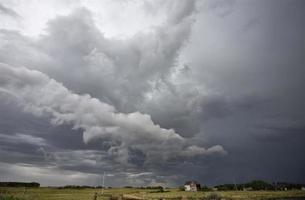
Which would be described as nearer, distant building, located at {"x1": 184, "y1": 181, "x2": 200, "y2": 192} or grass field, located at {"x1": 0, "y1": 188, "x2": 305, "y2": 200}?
grass field, located at {"x1": 0, "y1": 188, "x2": 305, "y2": 200}

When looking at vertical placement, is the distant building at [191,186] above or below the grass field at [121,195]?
above

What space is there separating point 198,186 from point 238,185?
2903 cm

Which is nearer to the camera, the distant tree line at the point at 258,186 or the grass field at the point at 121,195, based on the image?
the grass field at the point at 121,195

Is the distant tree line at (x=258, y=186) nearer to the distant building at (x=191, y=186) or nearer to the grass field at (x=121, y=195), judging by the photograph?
the distant building at (x=191, y=186)

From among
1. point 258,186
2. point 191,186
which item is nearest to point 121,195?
point 191,186

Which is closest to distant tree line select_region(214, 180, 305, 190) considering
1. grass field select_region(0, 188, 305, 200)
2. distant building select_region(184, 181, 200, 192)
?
distant building select_region(184, 181, 200, 192)

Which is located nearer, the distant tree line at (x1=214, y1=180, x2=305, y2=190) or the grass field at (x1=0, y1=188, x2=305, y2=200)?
the grass field at (x1=0, y1=188, x2=305, y2=200)

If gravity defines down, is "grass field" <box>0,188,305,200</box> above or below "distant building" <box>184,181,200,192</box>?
below

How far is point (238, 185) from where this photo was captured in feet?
593

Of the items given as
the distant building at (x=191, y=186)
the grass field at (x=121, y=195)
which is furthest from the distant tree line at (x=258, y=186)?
the grass field at (x=121, y=195)

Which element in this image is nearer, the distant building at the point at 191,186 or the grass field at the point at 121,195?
the grass field at the point at 121,195

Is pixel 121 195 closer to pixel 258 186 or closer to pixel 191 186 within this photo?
pixel 191 186

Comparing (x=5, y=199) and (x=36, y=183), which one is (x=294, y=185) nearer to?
(x=36, y=183)

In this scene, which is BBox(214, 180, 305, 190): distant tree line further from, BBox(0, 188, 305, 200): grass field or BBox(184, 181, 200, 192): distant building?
BBox(0, 188, 305, 200): grass field
